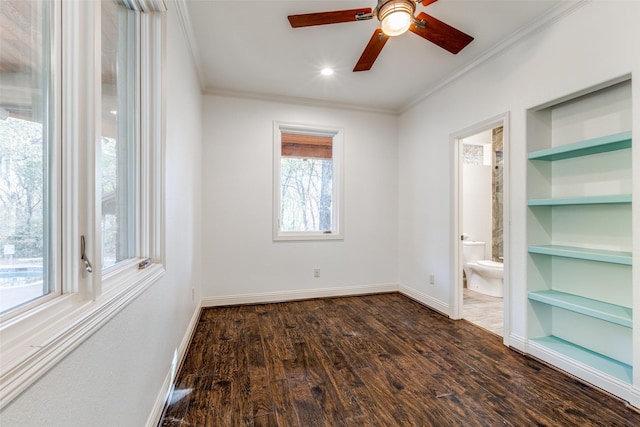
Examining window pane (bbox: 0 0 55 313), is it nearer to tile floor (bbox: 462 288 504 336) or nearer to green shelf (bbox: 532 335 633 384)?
green shelf (bbox: 532 335 633 384)

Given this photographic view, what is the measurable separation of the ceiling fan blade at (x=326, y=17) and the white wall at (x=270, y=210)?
1.81 meters

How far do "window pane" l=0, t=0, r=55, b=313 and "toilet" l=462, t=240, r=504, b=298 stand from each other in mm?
4061

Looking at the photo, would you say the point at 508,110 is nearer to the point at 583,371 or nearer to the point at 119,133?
the point at 583,371

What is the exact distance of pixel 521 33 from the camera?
230 centimetres

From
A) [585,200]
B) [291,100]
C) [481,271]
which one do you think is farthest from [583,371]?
[291,100]

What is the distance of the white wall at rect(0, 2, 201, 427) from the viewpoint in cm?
73

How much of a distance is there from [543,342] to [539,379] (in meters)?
0.39

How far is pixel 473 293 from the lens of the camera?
13.3 feet

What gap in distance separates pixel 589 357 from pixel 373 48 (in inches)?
107

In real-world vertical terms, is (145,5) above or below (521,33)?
below

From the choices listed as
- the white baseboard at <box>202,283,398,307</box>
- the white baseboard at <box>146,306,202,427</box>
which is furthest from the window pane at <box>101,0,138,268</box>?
the white baseboard at <box>202,283,398,307</box>

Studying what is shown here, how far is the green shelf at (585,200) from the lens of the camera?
175cm

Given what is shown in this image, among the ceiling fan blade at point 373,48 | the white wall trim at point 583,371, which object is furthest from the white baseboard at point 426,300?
the ceiling fan blade at point 373,48

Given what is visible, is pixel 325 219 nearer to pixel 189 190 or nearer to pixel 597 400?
pixel 189 190
